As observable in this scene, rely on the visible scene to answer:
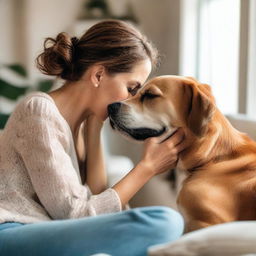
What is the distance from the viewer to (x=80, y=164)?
171 cm

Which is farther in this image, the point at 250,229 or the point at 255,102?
the point at 255,102

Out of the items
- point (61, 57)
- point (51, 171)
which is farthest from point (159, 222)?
point (61, 57)

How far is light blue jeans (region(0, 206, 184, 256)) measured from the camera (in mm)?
995

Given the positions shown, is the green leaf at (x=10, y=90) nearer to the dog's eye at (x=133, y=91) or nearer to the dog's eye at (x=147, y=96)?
the dog's eye at (x=133, y=91)

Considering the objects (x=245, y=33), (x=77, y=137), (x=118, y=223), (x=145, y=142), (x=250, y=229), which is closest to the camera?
(x=250, y=229)

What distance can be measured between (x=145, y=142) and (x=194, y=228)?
32 cm

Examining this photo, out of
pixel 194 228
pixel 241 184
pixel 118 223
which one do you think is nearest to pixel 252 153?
pixel 241 184

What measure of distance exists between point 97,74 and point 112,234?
23.7 inches

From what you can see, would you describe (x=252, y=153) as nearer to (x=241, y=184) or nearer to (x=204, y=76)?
(x=241, y=184)

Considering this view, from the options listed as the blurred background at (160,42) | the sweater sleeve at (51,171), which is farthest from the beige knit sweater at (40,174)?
the blurred background at (160,42)

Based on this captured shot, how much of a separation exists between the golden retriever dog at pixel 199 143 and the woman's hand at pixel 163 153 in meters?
0.02

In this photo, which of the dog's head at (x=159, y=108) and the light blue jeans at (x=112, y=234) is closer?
the light blue jeans at (x=112, y=234)

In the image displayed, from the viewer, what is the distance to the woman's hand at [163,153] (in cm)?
133

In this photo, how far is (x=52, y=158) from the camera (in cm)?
122
